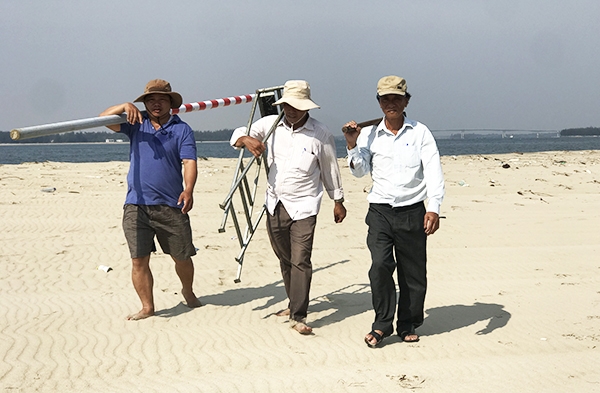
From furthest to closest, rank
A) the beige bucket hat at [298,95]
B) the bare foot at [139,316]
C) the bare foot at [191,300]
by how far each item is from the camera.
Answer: the bare foot at [191,300]
the bare foot at [139,316]
the beige bucket hat at [298,95]

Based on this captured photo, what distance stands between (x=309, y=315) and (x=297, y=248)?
0.98 meters

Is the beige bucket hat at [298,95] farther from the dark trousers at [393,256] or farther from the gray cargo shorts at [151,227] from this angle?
the gray cargo shorts at [151,227]

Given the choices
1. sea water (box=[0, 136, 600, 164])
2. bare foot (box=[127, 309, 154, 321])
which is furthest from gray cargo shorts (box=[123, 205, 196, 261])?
sea water (box=[0, 136, 600, 164])

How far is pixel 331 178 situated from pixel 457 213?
704 centimetres

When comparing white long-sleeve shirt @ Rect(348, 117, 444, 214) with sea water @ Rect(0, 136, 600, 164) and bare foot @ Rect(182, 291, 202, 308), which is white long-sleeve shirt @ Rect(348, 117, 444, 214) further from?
sea water @ Rect(0, 136, 600, 164)

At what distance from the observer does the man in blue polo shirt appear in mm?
5785

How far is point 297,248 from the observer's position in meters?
5.63

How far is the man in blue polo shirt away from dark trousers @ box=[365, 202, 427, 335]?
1636 mm

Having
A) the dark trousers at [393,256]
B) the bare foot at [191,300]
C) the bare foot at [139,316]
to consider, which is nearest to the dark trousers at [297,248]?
the dark trousers at [393,256]

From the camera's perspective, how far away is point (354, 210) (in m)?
12.9

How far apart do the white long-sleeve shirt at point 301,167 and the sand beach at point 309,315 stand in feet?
3.53

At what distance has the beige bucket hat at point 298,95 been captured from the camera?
17.9 ft

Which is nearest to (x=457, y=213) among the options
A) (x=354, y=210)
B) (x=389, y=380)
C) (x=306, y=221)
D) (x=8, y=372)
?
(x=354, y=210)

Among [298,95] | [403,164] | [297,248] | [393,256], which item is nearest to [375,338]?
[393,256]
